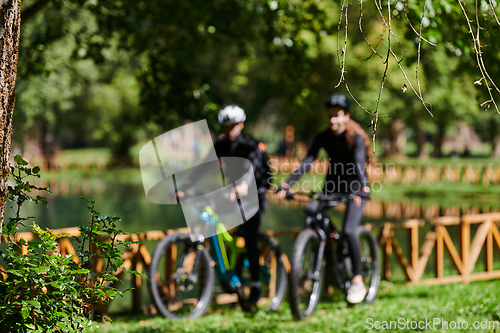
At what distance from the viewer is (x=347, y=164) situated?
16.3 feet

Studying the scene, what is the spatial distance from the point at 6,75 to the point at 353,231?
3593mm

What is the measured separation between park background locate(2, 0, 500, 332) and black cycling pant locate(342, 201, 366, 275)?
514 millimetres

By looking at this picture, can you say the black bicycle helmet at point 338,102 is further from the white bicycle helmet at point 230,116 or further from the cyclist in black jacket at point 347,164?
the white bicycle helmet at point 230,116

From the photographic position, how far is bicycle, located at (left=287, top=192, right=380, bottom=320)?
4.66m

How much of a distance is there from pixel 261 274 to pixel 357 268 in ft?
3.28

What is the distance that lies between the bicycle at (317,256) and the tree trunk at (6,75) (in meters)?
2.88

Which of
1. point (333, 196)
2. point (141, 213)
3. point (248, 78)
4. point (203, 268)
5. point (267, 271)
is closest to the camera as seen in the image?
point (333, 196)

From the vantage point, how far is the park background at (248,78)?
16.6ft

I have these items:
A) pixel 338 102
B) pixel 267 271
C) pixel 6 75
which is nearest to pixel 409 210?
pixel 267 271

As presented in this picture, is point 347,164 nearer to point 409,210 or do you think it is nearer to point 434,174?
point 409,210

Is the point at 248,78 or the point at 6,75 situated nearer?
the point at 6,75

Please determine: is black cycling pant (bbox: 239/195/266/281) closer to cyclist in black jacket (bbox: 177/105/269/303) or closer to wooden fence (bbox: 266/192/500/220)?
cyclist in black jacket (bbox: 177/105/269/303)

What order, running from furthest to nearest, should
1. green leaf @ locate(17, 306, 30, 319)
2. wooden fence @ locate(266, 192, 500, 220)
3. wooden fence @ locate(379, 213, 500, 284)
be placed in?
wooden fence @ locate(266, 192, 500, 220) → wooden fence @ locate(379, 213, 500, 284) → green leaf @ locate(17, 306, 30, 319)

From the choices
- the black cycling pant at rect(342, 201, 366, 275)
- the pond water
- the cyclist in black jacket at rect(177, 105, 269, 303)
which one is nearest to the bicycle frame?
the black cycling pant at rect(342, 201, 366, 275)
